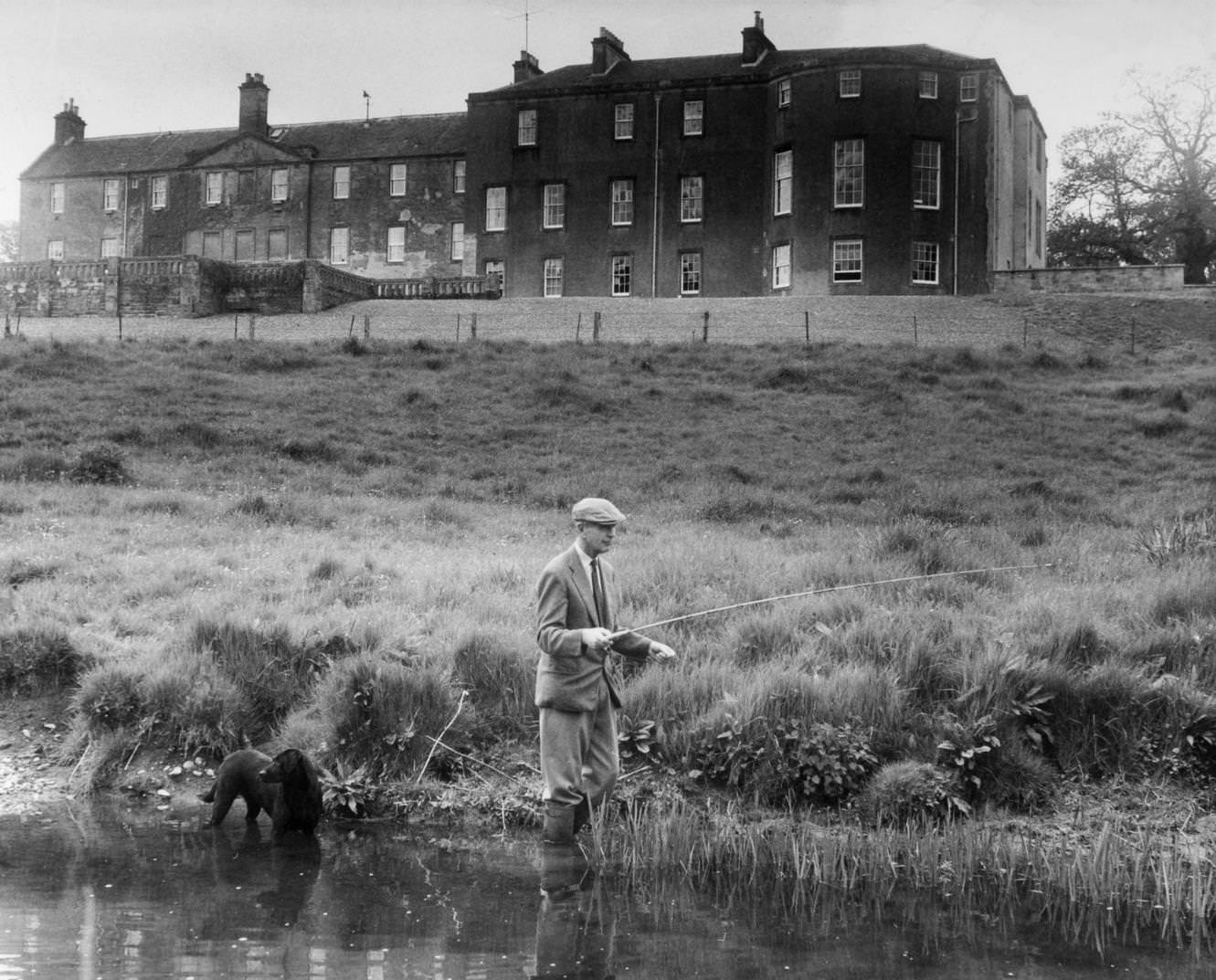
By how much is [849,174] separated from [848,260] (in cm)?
317

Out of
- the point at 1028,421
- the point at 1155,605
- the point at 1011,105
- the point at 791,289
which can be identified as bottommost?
the point at 1155,605

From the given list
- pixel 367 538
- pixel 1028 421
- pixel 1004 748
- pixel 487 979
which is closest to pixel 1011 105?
pixel 1028 421

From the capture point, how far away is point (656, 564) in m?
13.0

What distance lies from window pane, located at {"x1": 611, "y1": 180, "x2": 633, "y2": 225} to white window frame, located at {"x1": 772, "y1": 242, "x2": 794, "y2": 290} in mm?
6162

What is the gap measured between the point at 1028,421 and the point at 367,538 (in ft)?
48.7

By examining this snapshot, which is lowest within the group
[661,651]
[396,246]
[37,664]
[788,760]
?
[788,760]

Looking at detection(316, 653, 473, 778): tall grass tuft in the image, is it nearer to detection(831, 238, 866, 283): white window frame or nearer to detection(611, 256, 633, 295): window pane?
detection(831, 238, 866, 283): white window frame

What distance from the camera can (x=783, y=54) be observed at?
49406 millimetres

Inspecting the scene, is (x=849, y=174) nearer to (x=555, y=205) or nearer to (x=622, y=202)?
(x=622, y=202)

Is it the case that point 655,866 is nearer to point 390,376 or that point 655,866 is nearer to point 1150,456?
point 1150,456

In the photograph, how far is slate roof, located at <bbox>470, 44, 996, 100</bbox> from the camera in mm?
45500

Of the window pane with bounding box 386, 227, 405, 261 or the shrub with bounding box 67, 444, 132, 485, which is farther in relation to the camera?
the window pane with bounding box 386, 227, 405, 261

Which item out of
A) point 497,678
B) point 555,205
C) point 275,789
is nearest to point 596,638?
point 275,789

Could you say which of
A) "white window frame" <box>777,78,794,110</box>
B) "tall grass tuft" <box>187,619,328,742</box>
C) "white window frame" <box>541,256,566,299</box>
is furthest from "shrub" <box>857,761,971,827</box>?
"white window frame" <box>541,256,566,299</box>
